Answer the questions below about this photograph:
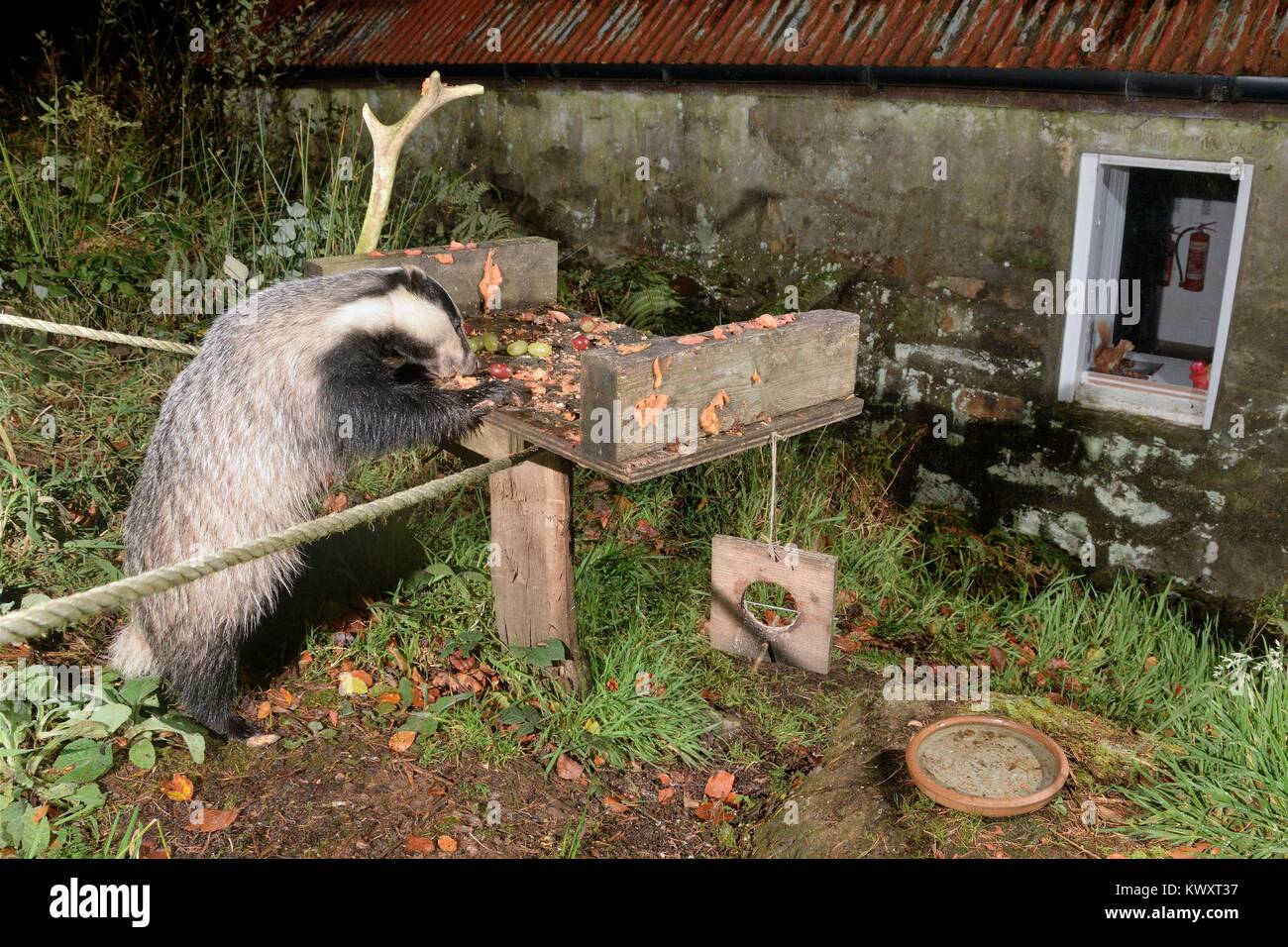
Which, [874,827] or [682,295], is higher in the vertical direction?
[682,295]

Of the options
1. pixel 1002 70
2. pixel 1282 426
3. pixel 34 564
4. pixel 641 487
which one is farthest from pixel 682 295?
pixel 34 564

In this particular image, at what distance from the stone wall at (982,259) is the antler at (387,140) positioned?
254cm

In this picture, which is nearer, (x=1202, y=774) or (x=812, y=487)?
(x=1202, y=774)

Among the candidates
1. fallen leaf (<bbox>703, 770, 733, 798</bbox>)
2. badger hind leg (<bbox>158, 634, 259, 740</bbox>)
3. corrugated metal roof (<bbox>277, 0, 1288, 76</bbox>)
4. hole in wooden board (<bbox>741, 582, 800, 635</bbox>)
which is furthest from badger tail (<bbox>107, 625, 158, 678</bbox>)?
corrugated metal roof (<bbox>277, 0, 1288, 76</bbox>)

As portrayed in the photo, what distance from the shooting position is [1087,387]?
6.63 metres

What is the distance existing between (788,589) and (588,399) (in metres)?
1.58

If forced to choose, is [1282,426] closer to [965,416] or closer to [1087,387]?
[1087,387]

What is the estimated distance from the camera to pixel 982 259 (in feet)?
21.9

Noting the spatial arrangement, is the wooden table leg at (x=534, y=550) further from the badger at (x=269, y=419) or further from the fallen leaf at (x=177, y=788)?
the fallen leaf at (x=177, y=788)

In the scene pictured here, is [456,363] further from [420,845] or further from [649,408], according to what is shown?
[420,845]

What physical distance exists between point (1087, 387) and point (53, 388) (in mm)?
5561

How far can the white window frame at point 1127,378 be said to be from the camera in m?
5.95

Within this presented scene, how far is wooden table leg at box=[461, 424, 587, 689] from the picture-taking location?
4594 millimetres

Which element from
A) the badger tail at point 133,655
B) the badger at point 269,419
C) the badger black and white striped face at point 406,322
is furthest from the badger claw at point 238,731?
the badger black and white striped face at point 406,322
